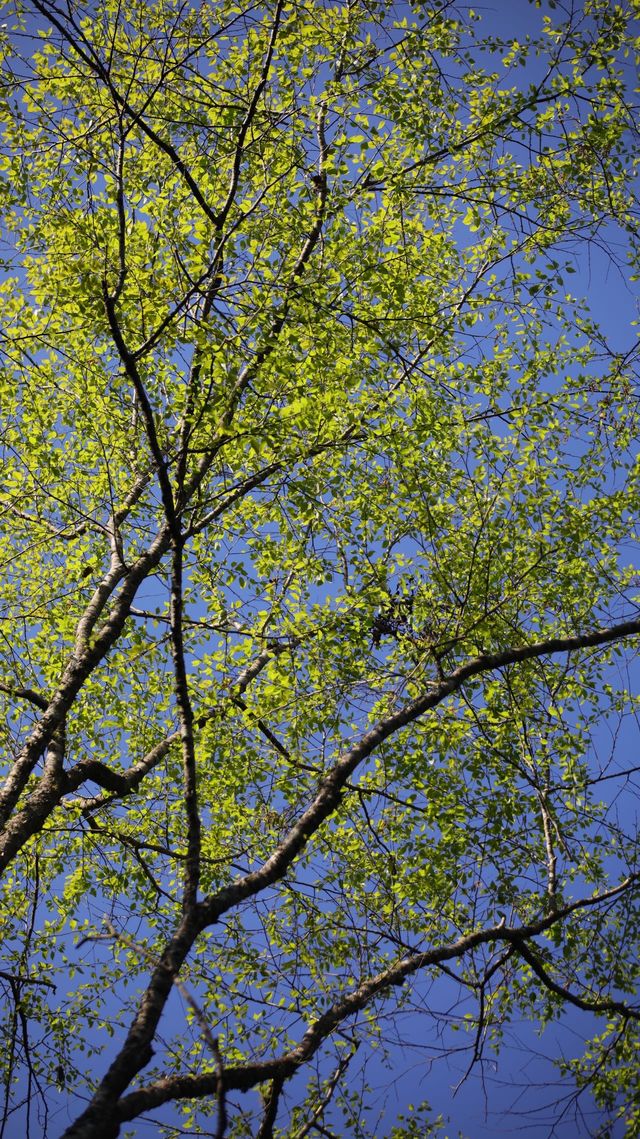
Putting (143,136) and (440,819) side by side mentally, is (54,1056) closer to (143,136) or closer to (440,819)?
(440,819)

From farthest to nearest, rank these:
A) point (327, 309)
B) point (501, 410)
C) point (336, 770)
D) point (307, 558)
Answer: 1. point (501, 410)
2. point (307, 558)
3. point (327, 309)
4. point (336, 770)

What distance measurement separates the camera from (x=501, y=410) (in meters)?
11.0

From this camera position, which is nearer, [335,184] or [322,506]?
[322,506]

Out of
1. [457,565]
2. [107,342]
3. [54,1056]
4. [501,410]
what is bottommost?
[54,1056]

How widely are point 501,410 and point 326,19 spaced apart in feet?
15.7

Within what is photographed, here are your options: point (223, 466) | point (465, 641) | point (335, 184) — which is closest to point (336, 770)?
point (465, 641)

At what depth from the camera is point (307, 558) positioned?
8.65 m

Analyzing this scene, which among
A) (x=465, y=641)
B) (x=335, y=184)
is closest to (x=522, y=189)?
(x=335, y=184)

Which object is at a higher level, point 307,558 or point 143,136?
point 143,136

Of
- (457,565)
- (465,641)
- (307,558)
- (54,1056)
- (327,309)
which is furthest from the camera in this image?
(54,1056)

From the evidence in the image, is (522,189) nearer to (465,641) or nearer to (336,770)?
(465,641)

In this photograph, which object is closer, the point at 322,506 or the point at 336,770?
the point at 336,770

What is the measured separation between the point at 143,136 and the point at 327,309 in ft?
16.6

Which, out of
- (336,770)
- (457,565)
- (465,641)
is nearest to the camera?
(336,770)
